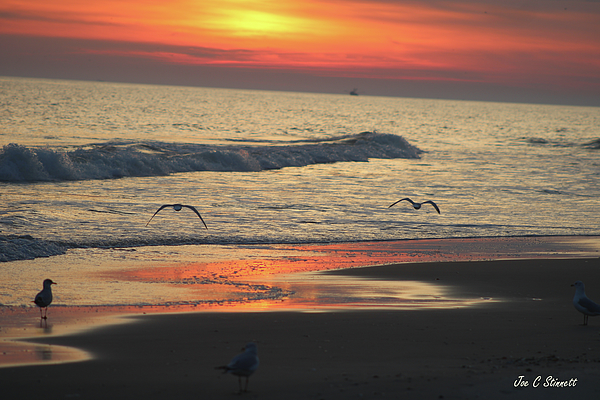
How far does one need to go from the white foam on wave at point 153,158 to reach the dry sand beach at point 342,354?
1790cm

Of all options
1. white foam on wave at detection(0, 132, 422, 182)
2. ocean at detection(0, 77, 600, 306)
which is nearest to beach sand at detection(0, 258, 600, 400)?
ocean at detection(0, 77, 600, 306)

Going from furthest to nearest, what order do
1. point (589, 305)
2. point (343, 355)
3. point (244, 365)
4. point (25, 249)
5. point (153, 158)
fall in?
point (153, 158) → point (25, 249) → point (589, 305) → point (343, 355) → point (244, 365)

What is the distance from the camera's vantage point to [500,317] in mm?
7328

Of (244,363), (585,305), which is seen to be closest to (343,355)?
(244,363)

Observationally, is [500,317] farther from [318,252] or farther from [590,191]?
[590,191]

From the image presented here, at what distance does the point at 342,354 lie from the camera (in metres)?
5.79

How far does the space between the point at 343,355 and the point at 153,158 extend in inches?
918

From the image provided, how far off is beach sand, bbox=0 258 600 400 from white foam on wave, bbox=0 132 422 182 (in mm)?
18586

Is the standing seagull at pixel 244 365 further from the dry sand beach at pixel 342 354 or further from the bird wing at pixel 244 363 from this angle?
the dry sand beach at pixel 342 354

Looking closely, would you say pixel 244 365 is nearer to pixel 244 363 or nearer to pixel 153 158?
pixel 244 363

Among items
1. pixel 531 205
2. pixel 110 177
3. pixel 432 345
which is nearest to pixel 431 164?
pixel 531 205

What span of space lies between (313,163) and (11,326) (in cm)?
2812

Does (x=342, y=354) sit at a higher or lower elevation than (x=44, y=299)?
lower

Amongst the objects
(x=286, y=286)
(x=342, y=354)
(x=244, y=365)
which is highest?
(x=244, y=365)
